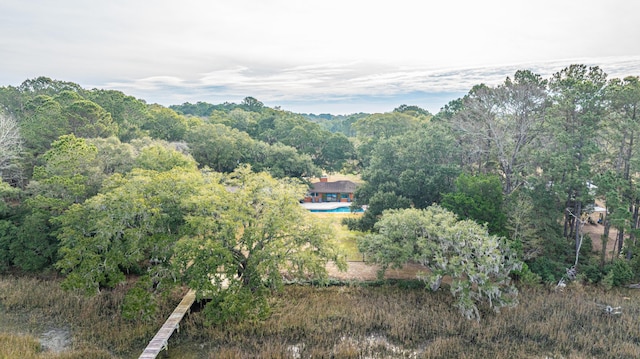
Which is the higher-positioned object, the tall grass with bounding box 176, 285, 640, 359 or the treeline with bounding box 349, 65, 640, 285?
the treeline with bounding box 349, 65, 640, 285

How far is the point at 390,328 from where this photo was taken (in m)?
14.4

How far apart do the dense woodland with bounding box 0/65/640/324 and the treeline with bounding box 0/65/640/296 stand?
9cm

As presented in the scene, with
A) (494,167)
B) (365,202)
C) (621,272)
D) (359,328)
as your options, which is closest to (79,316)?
(359,328)

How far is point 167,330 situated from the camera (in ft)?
44.1

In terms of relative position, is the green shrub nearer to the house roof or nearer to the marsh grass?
the marsh grass

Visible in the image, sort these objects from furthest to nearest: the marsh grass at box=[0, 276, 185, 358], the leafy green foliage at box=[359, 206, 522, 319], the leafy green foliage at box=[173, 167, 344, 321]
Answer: the leafy green foliage at box=[359, 206, 522, 319], the leafy green foliage at box=[173, 167, 344, 321], the marsh grass at box=[0, 276, 185, 358]

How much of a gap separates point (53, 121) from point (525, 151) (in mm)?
30990

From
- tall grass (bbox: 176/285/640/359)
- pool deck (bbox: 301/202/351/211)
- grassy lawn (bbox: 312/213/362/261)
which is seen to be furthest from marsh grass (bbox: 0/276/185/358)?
pool deck (bbox: 301/202/351/211)

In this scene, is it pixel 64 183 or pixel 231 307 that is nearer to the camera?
pixel 231 307

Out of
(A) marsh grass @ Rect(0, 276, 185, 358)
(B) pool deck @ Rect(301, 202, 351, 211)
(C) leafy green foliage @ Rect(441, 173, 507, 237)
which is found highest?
(C) leafy green foliage @ Rect(441, 173, 507, 237)

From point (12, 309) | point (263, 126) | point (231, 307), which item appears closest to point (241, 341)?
point (231, 307)

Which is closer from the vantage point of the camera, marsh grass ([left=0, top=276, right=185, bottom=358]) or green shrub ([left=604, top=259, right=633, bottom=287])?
marsh grass ([left=0, top=276, right=185, bottom=358])

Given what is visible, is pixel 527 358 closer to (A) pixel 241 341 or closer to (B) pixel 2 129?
(A) pixel 241 341

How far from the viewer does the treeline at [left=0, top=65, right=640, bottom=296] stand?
1766 centimetres
